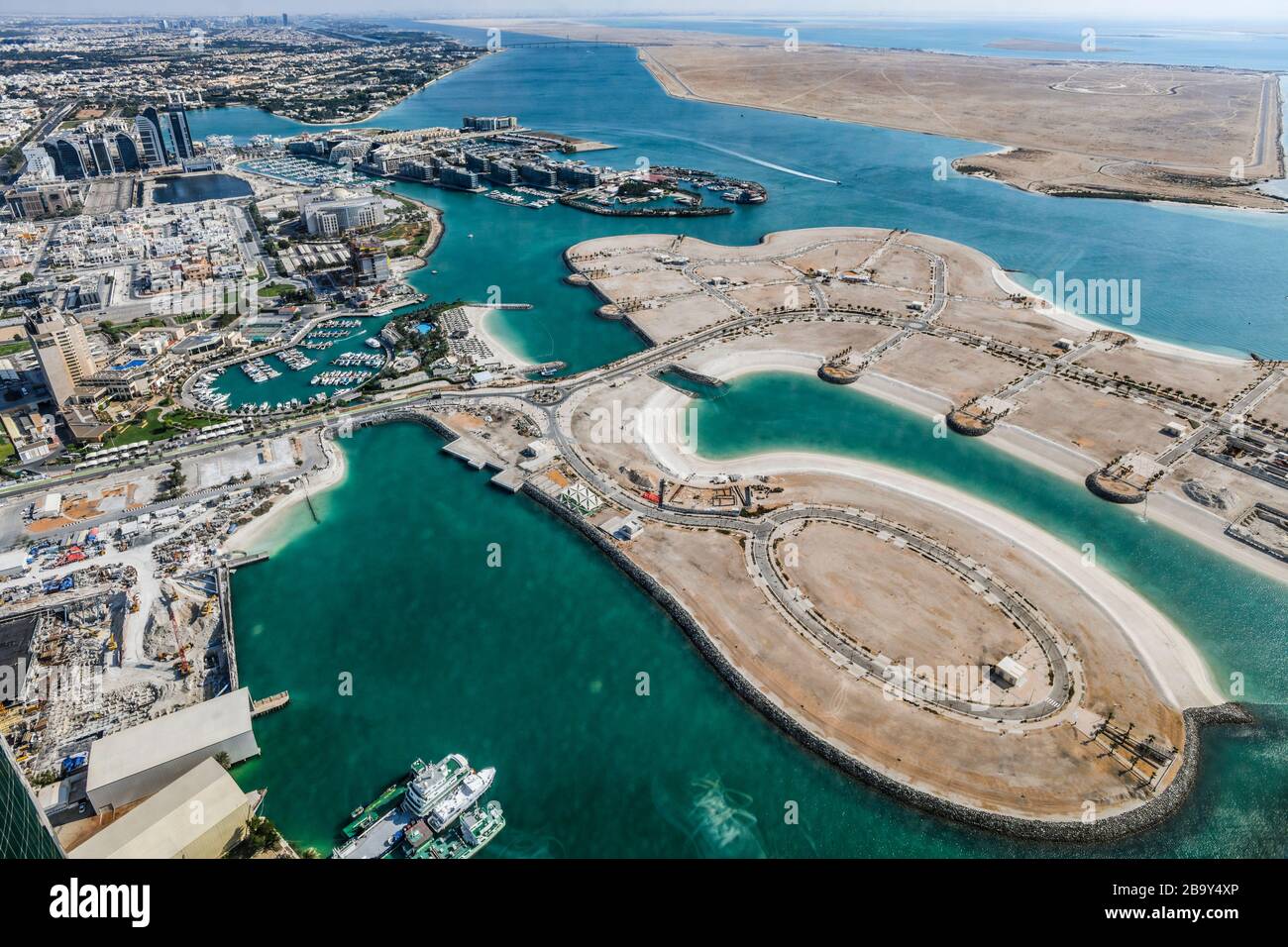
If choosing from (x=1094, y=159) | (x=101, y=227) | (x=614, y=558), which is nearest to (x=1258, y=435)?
(x=614, y=558)

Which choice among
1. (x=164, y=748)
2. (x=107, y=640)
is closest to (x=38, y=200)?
(x=107, y=640)

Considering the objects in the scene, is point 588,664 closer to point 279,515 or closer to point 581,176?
point 279,515

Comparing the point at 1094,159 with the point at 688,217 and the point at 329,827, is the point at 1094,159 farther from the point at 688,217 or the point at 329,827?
the point at 329,827

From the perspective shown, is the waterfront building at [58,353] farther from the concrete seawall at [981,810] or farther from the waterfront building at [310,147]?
the waterfront building at [310,147]

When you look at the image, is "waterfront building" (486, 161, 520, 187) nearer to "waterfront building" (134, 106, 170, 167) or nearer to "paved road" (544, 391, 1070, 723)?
"waterfront building" (134, 106, 170, 167)

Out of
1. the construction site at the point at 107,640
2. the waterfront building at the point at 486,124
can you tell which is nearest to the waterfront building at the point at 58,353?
the construction site at the point at 107,640
